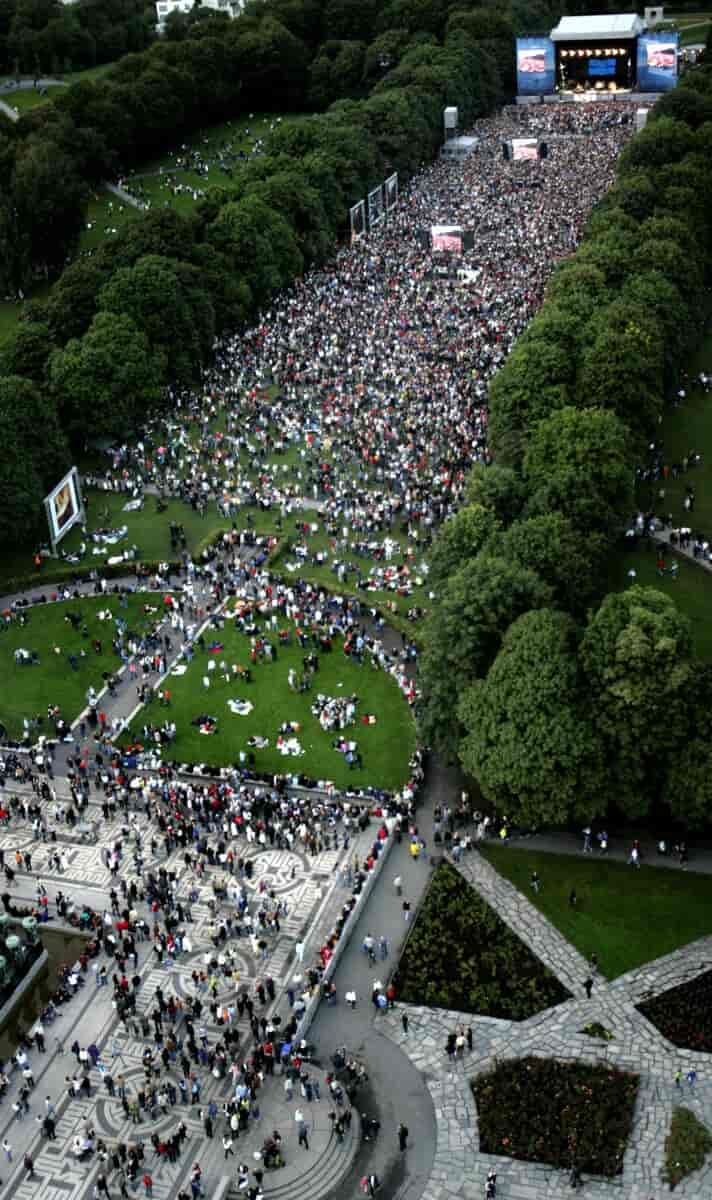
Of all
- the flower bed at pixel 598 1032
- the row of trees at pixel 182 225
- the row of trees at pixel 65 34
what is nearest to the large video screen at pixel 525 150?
the row of trees at pixel 182 225

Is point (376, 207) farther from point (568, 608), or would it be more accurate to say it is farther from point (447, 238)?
point (568, 608)

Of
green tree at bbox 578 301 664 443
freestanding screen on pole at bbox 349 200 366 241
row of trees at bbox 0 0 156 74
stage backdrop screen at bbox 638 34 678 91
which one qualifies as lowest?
green tree at bbox 578 301 664 443

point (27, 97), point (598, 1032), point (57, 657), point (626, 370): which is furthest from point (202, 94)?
point (598, 1032)

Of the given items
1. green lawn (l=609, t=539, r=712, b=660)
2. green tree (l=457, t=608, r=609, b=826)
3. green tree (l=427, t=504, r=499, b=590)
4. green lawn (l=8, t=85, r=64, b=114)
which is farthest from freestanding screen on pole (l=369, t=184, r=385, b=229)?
green tree (l=457, t=608, r=609, b=826)

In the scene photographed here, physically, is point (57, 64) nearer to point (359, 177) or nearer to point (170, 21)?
point (170, 21)

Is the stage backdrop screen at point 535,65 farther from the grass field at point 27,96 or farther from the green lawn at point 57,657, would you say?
the green lawn at point 57,657

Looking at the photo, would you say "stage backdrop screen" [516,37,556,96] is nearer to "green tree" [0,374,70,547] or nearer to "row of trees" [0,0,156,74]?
"row of trees" [0,0,156,74]

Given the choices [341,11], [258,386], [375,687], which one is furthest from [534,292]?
[341,11]
